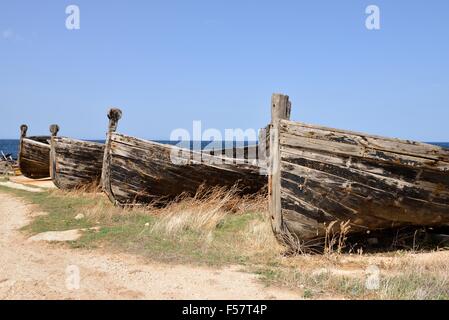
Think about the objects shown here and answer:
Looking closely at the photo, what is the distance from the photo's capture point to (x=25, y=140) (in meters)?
18.0

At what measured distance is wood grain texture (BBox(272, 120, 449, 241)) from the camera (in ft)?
19.3

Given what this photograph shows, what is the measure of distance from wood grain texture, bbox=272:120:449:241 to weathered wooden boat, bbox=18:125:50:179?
14592mm

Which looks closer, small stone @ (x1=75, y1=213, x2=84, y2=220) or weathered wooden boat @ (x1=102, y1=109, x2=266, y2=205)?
small stone @ (x1=75, y1=213, x2=84, y2=220)

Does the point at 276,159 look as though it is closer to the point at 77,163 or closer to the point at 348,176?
the point at 348,176

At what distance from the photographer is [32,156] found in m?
17.9

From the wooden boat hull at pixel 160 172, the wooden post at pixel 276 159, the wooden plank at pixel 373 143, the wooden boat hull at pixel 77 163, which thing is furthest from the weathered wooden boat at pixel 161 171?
the wooden plank at pixel 373 143

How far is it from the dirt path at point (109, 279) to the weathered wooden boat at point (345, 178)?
144 centimetres

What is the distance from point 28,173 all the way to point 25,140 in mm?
1664

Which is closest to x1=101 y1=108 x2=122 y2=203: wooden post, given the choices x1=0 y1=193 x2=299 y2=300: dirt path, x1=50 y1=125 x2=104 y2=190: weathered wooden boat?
x1=50 y1=125 x2=104 y2=190: weathered wooden boat

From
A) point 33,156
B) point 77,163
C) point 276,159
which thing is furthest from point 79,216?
point 33,156

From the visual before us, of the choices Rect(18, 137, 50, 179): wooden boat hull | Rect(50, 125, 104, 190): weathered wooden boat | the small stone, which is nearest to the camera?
the small stone

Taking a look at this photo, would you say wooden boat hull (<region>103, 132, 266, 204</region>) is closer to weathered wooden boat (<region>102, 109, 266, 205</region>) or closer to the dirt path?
weathered wooden boat (<region>102, 109, 266, 205</region>)

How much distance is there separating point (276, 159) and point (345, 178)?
3.48 ft

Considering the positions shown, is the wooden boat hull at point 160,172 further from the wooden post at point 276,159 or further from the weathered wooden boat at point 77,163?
the weathered wooden boat at point 77,163
